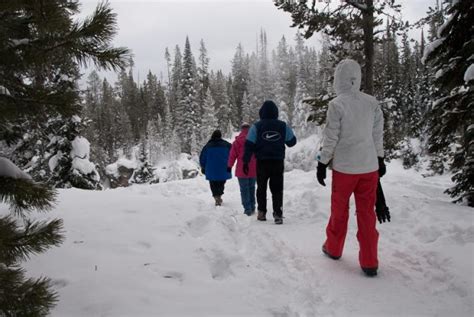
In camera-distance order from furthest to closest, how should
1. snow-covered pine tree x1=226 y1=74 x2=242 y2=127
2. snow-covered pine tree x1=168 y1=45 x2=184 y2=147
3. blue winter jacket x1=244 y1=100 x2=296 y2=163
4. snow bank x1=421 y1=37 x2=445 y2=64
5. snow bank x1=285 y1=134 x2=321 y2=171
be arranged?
snow-covered pine tree x1=226 y1=74 x2=242 y2=127
snow-covered pine tree x1=168 y1=45 x2=184 y2=147
snow bank x1=285 y1=134 x2=321 y2=171
snow bank x1=421 y1=37 x2=445 y2=64
blue winter jacket x1=244 y1=100 x2=296 y2=163

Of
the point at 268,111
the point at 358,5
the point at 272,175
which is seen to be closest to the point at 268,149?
the point at 272,175

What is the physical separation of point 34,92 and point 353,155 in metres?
3.39

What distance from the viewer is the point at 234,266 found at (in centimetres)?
420

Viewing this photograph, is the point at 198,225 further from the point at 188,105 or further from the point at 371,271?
the point at 188,105

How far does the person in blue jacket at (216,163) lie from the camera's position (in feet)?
32.8

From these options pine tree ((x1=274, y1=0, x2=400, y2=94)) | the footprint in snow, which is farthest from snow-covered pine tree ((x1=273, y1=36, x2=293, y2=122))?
the footprint in snow

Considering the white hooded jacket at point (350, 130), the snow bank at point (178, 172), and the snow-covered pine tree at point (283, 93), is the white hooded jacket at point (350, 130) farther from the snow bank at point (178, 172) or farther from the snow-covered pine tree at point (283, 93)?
the snow-covered pine tree at point (283, 93)

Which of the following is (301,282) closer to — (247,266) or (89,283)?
(247,266)

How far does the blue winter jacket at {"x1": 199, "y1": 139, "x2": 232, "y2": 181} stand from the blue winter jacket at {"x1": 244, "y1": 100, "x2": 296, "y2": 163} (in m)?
2.84

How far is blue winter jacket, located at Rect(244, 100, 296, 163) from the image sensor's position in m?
7.07

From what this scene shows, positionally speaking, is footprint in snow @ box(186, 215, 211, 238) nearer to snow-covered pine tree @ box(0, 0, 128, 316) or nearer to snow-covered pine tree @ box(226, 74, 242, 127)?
snow-covered pine tree @ box(0, 0, 128, 316)

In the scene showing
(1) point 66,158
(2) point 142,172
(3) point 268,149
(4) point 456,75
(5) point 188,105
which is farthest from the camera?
(5) point 188,105

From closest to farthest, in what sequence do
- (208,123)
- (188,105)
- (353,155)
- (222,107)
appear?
(353,155) < (188,105) < (208,123) < (222,107)

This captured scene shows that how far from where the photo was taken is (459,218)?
19.0ft
